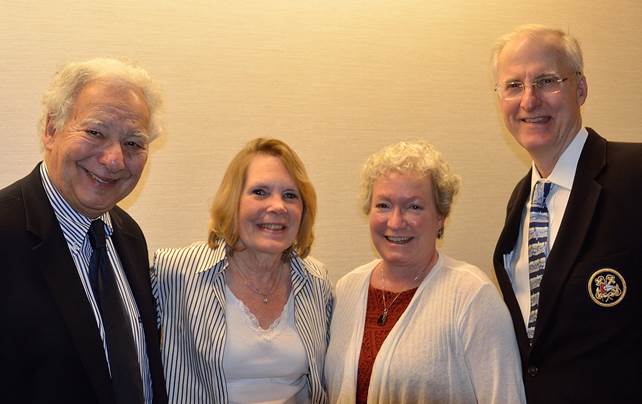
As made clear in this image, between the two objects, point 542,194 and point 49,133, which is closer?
point 49,133

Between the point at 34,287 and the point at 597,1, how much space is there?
11.2 ft

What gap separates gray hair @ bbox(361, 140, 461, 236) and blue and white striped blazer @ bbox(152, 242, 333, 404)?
535mm

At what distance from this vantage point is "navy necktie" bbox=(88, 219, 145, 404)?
1735mm

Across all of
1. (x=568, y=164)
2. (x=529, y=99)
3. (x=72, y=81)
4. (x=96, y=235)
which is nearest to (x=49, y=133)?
(x=72, y=81)

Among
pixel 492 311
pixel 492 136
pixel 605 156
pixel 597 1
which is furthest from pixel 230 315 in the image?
pixel 597 1

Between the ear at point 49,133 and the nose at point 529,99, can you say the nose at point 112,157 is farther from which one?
the nose at point 529,99

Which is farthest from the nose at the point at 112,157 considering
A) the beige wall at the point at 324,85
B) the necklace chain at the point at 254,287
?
the beige wall at the point at 324,85

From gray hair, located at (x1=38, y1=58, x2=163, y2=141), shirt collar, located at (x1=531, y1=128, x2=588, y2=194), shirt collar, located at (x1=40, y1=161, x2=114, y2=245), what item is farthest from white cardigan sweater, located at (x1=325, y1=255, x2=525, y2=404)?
gray hair, located at (x1=38, y1=58, x2=163, y2=141)

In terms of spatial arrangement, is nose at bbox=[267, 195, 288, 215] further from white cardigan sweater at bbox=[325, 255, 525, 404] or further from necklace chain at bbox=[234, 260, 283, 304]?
white cardigan sweater at bbox=[325, 255, 525, 404]

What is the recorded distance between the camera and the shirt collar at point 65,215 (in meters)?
1.76

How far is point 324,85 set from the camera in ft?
10.7

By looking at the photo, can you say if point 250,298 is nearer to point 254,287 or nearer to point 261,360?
point 254,287

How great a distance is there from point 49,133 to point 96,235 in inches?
12.1

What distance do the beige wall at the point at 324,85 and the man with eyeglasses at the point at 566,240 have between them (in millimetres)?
1041
